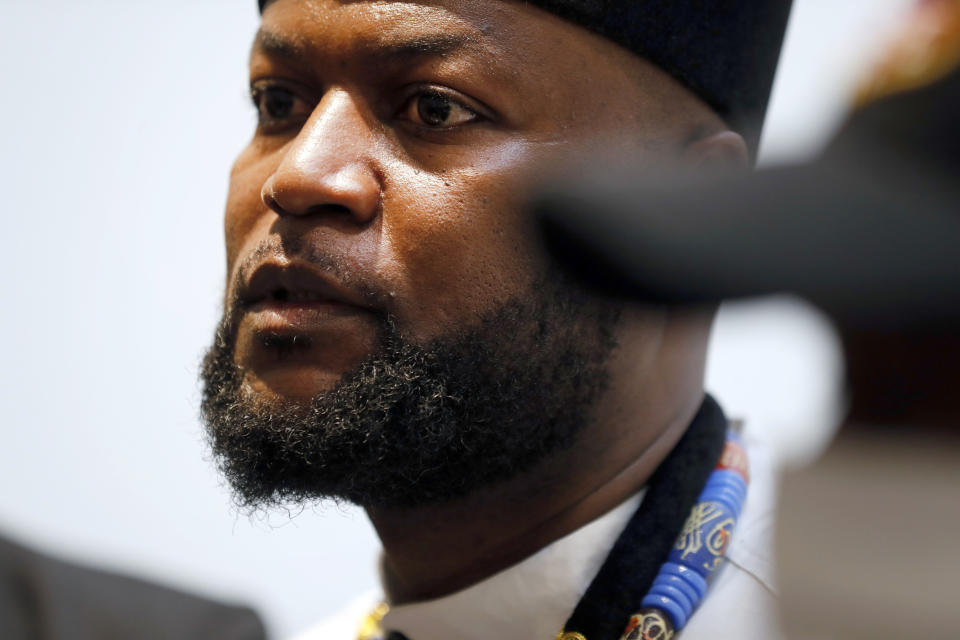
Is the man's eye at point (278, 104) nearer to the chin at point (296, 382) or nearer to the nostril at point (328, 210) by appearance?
the nostril at point (328, 210)

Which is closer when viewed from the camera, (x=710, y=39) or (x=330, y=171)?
(x=330, y=171)

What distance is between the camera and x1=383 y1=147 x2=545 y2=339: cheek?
102cm

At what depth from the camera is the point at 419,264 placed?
1017mm

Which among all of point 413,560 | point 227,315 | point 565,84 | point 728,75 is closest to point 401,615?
point 413,560

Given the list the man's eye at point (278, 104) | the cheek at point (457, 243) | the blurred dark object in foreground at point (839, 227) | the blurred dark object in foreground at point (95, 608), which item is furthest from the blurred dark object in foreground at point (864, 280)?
the blurred dark object in foreground at point (95, 608)

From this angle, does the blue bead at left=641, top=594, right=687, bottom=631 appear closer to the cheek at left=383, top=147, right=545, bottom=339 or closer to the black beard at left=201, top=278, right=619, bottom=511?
the black beard at left=201, top=278, right=619, bottom=511

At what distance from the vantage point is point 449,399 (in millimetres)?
1041

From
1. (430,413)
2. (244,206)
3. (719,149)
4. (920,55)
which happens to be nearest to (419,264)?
(430,413)

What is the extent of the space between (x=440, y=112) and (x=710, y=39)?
0.35 meters

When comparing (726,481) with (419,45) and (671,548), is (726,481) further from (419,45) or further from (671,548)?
(419,45)

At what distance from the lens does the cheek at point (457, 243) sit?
1.02 meters

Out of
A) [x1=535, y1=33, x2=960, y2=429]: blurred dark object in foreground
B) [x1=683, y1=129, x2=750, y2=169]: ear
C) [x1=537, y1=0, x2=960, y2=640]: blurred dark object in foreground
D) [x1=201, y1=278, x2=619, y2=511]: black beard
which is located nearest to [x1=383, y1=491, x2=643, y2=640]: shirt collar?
[x1=201, y1=278, x2=619, y2=511]: black beard

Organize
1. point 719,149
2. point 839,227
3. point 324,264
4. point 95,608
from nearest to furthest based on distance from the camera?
point 839,227
point 324,264
point 719,149
point 95,608

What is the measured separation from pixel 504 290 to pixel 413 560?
0.37 metres
